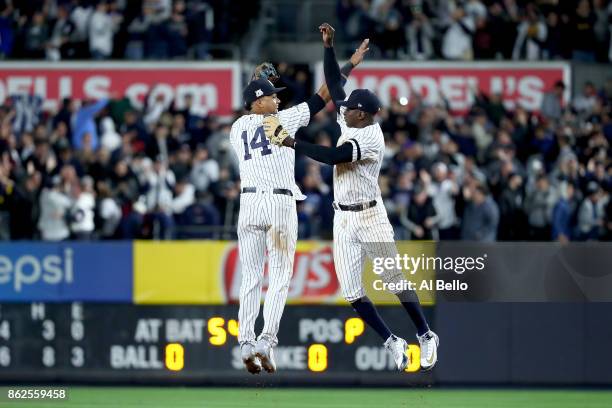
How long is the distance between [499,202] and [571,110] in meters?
3.91

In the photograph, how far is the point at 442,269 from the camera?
53.9ft

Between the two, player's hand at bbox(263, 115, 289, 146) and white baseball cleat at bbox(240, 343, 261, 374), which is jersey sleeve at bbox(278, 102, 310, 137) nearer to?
player's hand at bbox(263, 115, 289, 146)

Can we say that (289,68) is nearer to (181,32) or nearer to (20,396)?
(181,32)

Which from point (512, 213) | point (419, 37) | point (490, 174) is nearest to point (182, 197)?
point (490, 174)

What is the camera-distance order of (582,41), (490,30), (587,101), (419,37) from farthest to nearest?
(419,37) → (582,41) → (490,30) → (587,101)

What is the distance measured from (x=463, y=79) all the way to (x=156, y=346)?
9435 millimetres

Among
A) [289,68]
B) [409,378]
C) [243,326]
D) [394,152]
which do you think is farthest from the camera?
[289,68]

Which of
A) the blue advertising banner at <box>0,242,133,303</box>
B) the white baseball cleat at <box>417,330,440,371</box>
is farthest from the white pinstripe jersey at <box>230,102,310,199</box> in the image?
the blue advertising banner at <box>0,242,133,303</box>

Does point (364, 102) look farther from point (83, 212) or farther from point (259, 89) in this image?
point (83, 212)

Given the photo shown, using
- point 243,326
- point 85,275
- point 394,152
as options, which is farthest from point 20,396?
point 394,152

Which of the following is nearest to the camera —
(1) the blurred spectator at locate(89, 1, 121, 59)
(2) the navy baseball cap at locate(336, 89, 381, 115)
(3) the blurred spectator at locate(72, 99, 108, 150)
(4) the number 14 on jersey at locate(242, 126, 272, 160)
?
(2) the navy baseball cap at locate(336, 89, 381, 115)

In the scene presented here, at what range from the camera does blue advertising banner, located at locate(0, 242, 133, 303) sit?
64.8 ft

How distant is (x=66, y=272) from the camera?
779 inches

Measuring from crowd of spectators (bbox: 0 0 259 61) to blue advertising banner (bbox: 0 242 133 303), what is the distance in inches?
320
